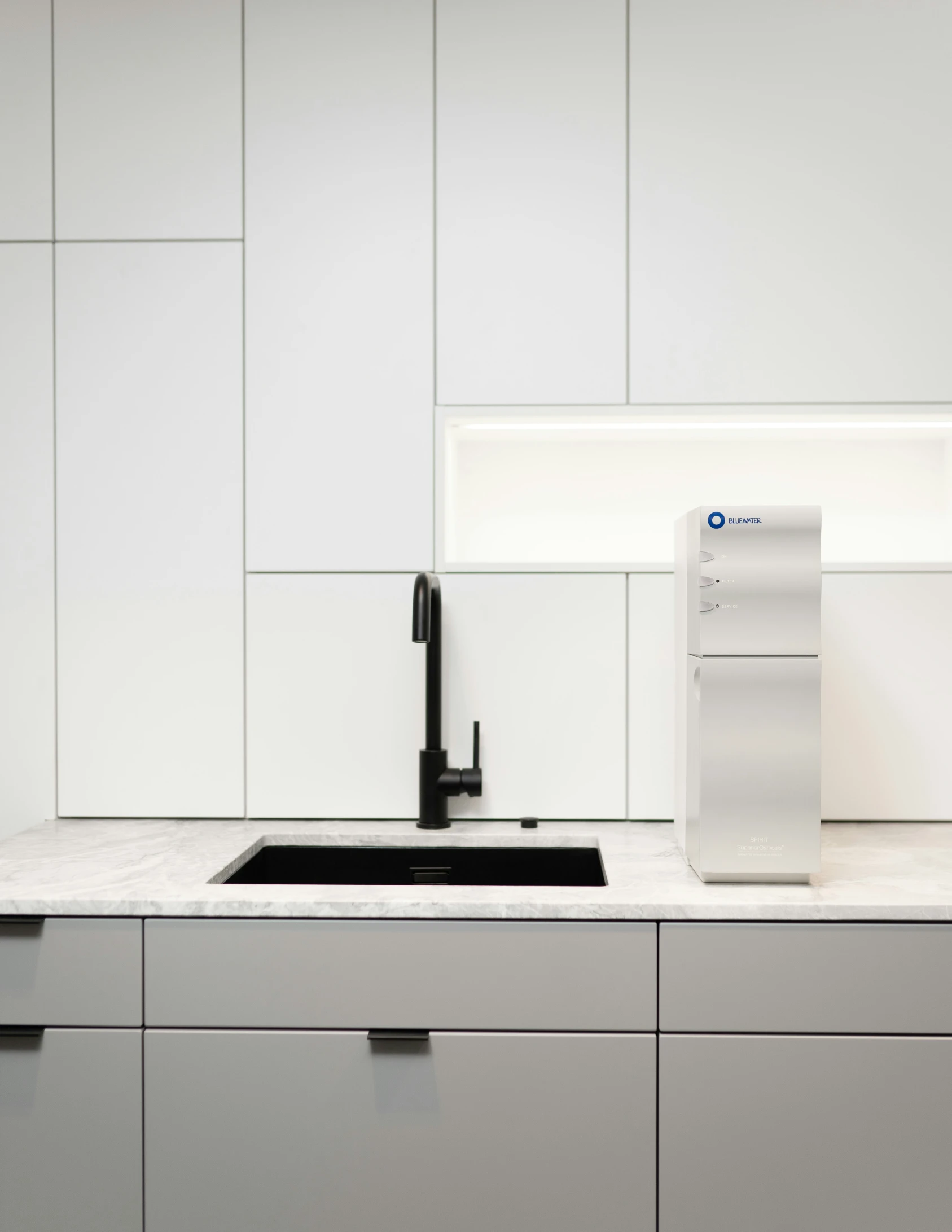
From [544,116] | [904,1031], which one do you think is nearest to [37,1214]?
[904,1031]

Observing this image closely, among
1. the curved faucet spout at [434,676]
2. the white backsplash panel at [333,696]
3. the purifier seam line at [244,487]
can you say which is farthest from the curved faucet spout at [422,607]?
the purifier seam line at [244,487]

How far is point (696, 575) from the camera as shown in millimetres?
1361

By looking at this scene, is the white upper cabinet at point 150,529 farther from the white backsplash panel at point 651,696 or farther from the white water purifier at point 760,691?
the white water purifier at point 760,691

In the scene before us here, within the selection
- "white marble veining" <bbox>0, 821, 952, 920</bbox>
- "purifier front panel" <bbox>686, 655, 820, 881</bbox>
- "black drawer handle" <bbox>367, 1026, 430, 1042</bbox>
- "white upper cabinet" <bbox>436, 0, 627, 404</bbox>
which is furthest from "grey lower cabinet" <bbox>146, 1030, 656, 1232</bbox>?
"white upper cabinet" <bbox>436, 0, 627, 404</bbox>

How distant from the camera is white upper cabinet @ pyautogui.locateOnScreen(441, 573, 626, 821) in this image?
1.79 meters

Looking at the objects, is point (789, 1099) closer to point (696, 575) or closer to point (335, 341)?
point (696, 575)

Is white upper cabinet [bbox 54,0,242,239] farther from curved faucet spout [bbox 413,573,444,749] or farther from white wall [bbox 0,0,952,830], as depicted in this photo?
curved faucet spout [bbox 413,573,444,749]

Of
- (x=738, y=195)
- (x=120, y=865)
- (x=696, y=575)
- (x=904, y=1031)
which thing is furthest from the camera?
(x=738, y=195)

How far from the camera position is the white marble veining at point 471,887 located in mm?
1258

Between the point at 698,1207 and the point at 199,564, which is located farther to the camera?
the point at 199,564

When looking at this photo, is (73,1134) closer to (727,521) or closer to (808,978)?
(808,978)

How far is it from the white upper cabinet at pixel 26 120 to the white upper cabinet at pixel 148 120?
24 mm

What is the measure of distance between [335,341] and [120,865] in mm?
1095

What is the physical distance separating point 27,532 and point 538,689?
113 cm
